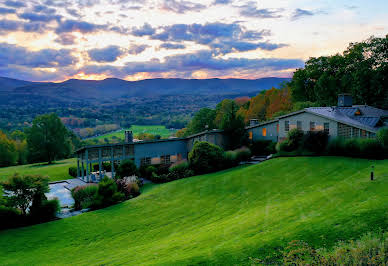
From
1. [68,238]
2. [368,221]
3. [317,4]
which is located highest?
[317,4]

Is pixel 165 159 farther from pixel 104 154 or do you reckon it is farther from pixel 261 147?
pixel 261 147

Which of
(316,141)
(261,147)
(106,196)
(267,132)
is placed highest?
(267,132)

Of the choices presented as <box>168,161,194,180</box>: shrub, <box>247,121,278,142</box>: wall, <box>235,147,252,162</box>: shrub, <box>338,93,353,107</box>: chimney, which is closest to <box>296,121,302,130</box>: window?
<box>247,121,278,142</box>: wall

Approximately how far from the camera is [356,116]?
26234 mm

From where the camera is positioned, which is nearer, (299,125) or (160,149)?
(299,125)

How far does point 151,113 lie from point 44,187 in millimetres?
138258

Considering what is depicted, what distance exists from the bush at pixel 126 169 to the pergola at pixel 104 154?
1.65m

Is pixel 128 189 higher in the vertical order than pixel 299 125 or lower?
lower

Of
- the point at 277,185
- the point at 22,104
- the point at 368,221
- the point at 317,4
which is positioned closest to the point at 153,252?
the point at 368,221

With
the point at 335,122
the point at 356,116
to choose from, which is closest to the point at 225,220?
the point at 335,122

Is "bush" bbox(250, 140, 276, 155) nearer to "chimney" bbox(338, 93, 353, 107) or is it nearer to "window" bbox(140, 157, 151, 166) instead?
"chimney" bbox(338, 93, 353, 107)

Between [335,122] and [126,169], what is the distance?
19.6 metres

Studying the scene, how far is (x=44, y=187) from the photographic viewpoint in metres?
17.8

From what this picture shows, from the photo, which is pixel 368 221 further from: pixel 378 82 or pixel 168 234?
pixel 378 82
